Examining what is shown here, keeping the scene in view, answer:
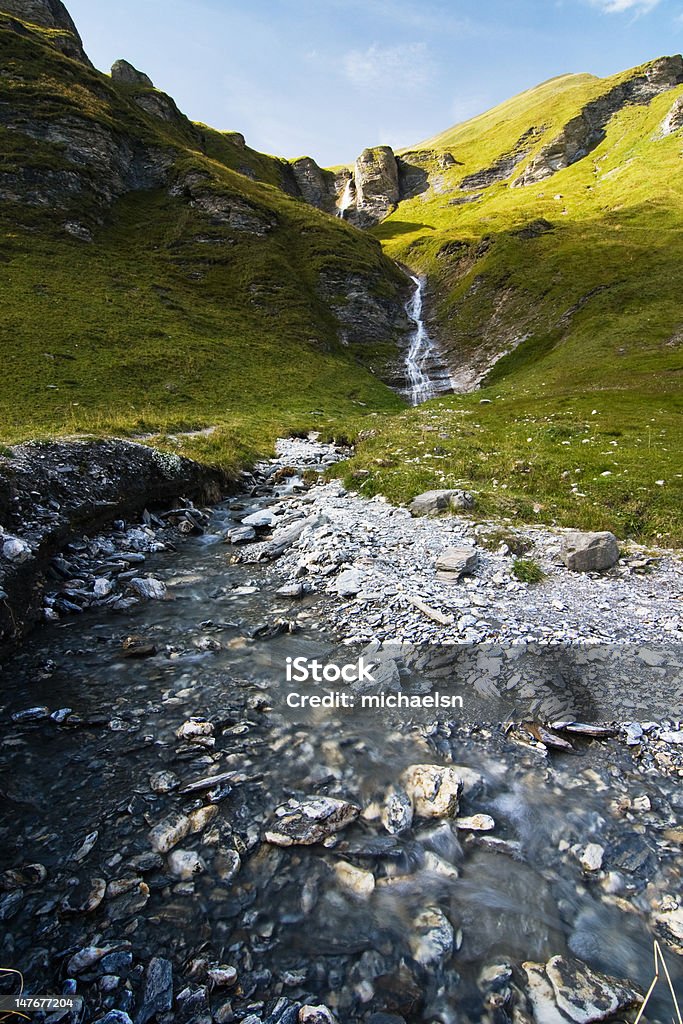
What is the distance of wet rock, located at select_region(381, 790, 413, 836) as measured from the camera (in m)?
5.48

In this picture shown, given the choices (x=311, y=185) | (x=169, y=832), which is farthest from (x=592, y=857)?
(x=311, y=185)

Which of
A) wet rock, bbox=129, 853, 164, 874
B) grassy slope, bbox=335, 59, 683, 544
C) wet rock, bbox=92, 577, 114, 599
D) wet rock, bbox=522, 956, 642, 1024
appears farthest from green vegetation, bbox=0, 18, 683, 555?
wet rock, bbox=129, 853, 164, 874

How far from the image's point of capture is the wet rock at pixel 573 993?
389 centimetres

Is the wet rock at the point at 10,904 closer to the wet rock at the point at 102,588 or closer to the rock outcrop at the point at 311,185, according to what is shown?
the wet rock at the point at 102,588

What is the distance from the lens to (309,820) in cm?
551

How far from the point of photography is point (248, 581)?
11.9 m

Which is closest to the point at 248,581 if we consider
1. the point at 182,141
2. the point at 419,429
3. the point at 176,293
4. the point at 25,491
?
the point at 25,491

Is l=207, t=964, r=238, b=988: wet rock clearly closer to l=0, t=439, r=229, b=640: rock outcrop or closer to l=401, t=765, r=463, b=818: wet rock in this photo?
l=401, t=765, r=463, b=818: wet rock

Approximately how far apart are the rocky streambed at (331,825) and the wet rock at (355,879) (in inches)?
0.7

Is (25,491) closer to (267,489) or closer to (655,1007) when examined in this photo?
(267,489)

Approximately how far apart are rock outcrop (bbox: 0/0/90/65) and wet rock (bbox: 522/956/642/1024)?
154m

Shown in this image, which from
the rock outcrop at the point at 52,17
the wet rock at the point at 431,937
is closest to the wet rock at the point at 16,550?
the wet rock at the point at 431,937

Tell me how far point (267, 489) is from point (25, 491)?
1071 centimetres

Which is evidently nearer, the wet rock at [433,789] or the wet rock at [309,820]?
the wet rock at [309,820]
